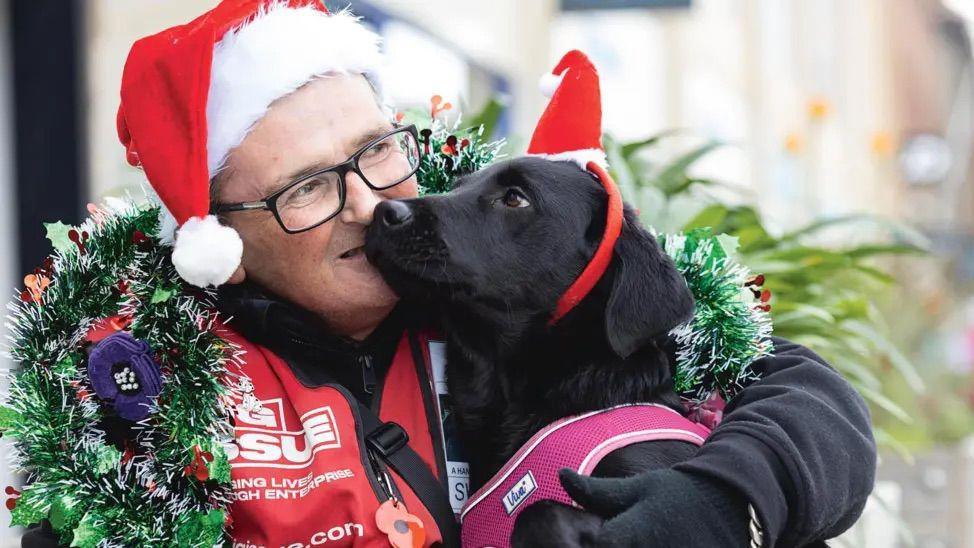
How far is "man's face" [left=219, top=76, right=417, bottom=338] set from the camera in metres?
1.85

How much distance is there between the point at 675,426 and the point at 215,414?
2.57 feet

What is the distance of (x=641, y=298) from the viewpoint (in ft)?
5.92

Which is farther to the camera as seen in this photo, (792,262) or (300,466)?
(792,262)

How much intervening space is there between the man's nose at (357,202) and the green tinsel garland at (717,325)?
0.59 metres

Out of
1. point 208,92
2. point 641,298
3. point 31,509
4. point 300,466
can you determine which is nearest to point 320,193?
point 208,92

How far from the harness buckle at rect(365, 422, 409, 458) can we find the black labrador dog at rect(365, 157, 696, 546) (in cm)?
19

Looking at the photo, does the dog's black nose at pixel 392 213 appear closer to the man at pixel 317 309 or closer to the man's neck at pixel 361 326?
the man at pixel 317 309

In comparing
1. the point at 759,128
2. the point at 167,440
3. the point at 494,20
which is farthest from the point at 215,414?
the point at 759,128

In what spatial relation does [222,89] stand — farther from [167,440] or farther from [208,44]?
[167,440]

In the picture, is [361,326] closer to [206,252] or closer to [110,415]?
[206,252]

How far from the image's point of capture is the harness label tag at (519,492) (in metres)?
1.65

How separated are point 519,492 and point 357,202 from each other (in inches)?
23.7

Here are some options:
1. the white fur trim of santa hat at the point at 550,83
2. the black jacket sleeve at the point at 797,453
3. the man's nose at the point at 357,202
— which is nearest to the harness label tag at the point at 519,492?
the black jacket sleeve at the point at 797,453

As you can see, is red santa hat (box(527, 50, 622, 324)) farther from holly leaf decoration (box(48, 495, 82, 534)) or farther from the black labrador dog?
holly leaf decoration (box(48, 495, 82, 534))
